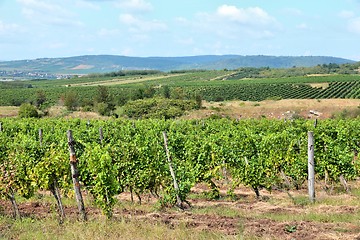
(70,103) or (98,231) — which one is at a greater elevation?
(98,231)

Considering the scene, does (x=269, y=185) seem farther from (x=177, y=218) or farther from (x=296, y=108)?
(x=296, y=108)

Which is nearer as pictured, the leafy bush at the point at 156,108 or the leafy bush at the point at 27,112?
the leafy bush at the point at 27,112

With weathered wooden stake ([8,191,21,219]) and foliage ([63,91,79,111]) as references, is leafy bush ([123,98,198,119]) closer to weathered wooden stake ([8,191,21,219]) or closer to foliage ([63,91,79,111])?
foliage ([63,91,79,111])

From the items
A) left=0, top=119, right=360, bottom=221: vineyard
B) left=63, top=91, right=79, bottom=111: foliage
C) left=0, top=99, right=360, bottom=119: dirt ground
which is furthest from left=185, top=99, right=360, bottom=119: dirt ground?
left=0, top=119, right=360, bottom=221: vineyard

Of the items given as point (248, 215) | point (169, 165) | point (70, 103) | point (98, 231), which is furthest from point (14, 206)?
point (70, 103)

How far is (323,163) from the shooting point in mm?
14758

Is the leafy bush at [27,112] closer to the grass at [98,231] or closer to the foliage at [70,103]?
the foliage at [70,103]

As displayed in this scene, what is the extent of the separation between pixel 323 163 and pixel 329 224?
232 inches

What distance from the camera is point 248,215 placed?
35.7ft

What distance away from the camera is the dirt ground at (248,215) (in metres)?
8.54

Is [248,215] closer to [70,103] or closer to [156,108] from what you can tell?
[156,108]

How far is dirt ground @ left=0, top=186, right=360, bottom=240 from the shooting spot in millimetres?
8539

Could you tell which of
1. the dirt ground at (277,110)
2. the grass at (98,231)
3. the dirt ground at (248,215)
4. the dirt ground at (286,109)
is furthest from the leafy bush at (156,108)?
the grass at (98,231)

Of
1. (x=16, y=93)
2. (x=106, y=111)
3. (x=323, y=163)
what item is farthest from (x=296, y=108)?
(x=16, y=93)
